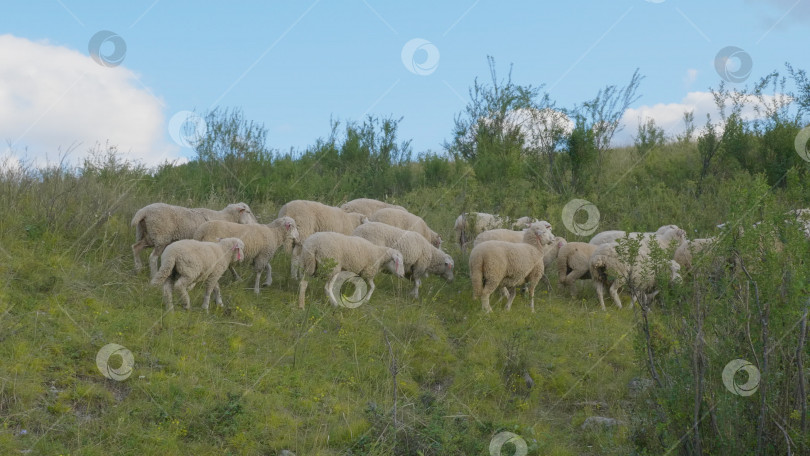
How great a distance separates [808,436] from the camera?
206 inches

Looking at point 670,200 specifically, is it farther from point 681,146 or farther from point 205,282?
point 205,282

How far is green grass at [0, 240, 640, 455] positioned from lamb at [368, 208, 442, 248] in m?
1.78

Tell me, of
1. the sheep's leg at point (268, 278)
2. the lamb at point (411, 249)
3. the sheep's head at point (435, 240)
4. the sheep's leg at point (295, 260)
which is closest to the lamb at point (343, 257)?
the sheep's leg at point (295, 260)

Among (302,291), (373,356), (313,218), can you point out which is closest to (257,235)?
(302,291)

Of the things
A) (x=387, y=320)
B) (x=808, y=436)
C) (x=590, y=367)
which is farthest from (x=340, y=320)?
(x=808, y=436)

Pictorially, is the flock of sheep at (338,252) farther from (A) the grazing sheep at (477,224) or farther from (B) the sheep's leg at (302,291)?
(A) the grazing sheep at (477,224)

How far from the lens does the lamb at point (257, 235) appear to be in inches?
426

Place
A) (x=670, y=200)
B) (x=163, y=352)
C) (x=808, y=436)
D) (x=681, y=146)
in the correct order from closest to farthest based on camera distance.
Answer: (x=808, y=436)
(x=163, y=352)
(x=670, y=200)
(x=681, y=146)

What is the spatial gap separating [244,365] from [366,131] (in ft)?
48.6
